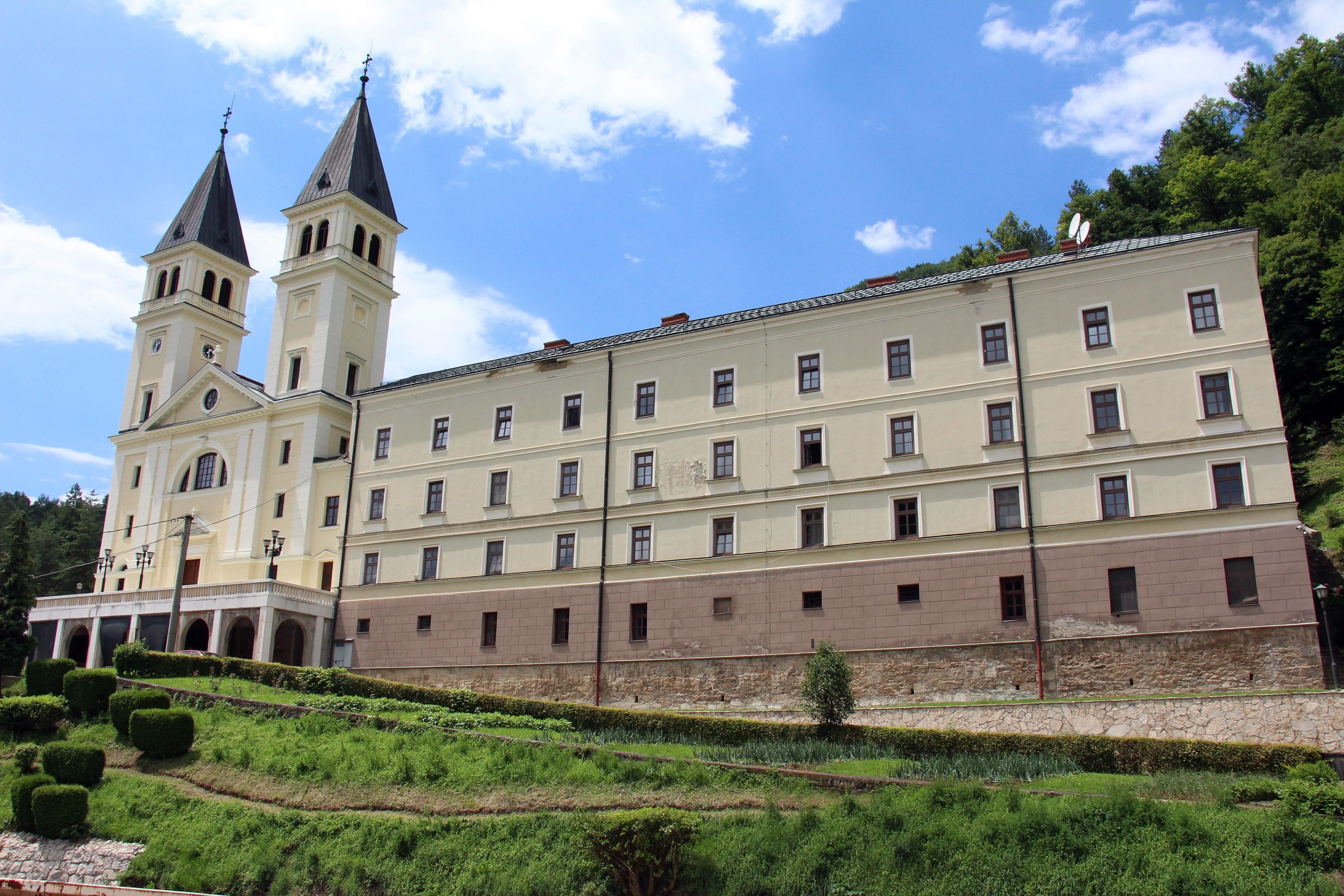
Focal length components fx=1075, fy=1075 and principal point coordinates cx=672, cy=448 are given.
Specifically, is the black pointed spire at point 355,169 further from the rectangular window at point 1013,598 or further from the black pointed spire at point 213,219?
the rectangular window at point 1013,598

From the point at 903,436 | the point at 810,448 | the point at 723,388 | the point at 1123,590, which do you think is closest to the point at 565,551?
the point at 723,388

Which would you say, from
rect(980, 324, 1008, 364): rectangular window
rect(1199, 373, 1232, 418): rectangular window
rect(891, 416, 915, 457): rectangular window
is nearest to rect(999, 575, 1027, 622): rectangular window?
rect(891, 416, 915, 457): rectangular window

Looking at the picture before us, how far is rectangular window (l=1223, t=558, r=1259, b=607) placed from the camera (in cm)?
2889

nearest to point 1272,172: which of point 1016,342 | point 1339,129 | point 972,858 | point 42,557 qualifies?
point 1339,129

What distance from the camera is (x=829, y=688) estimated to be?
25.0 meters

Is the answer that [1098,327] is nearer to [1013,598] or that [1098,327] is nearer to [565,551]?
[1013,598]

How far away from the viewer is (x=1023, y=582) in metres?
31.7

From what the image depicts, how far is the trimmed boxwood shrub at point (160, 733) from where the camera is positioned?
1070 inches

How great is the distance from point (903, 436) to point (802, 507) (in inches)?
159

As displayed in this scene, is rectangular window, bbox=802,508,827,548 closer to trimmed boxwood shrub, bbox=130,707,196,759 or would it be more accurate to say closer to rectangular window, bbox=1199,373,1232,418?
rectangular window, bbox=1199,373,1232,418

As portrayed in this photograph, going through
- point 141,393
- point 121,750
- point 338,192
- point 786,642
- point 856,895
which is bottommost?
point 856,895

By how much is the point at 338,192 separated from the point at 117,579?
72.4 feet

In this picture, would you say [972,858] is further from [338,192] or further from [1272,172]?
[1272,172]

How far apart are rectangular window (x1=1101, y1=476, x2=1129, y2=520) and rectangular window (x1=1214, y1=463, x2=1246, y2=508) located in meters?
2.32
